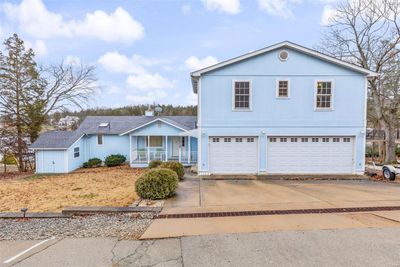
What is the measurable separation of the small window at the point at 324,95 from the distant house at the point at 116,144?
327 inches

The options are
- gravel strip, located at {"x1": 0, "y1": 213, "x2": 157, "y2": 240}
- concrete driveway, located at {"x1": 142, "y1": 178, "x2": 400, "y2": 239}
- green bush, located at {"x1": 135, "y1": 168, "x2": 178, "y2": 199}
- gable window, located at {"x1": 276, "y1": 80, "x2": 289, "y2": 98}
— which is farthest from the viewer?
gable window, located at {"x1": 276, "y1": 80, "x2": 289, "y2": 98}

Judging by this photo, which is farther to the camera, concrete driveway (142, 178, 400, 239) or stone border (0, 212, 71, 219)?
stone border (0, 212, 71, 219)

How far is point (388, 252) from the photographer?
4.41 metres

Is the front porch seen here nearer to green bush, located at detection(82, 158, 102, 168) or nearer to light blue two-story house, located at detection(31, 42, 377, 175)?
green bush, located at detection(82, 158, 102, 168)

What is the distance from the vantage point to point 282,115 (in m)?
13.4

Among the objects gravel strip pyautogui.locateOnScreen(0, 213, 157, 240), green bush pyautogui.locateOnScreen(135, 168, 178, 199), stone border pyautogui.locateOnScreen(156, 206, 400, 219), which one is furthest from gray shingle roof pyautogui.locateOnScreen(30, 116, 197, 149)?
gravel strip pyautogui.locateOnScreen(0, 213, 157, 240)

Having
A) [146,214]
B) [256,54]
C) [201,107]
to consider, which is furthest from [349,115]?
[146,214]

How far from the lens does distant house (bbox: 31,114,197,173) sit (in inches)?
753

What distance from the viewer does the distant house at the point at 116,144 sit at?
19.1 m

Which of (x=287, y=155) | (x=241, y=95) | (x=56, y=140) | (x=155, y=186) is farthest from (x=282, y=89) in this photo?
(x=56, y=140)

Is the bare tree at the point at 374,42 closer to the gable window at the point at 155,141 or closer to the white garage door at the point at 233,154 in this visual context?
the white garage door at the point at 233,154

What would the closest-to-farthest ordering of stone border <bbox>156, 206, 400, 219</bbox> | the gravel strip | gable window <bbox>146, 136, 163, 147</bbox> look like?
1. the gravel strip
2. stone border <bbox>156, 206, 400, 219</bbox>
3. gable window <bbox>146, 136, 163, 147</bbox>

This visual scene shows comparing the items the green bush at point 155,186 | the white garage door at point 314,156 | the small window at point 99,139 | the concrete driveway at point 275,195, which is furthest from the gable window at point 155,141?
the green bush at point 155,186

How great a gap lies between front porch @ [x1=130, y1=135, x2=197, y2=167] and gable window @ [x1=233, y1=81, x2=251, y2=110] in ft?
22.6
